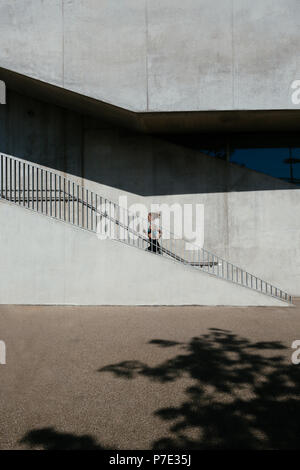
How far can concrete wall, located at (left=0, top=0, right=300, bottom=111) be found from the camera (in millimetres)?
9086

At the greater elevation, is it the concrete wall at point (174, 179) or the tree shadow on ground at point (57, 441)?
the concrete wall at point (174, 179)

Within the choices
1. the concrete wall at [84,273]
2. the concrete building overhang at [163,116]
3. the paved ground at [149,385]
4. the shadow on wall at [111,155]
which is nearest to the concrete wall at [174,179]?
the shadow on wall at [111,155]

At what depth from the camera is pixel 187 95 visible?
9.21 m

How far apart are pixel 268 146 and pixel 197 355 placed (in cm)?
913

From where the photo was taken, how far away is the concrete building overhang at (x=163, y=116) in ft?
31.3

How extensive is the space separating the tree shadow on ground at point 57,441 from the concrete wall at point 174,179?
9.00 metres

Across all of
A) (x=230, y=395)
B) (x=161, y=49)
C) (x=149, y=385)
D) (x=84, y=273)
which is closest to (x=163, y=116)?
(x=161, y=49)

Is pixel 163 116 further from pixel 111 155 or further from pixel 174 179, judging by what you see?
pixel 111 155

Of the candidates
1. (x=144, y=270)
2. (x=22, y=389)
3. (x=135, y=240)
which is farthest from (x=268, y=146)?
(x=22, y=389)

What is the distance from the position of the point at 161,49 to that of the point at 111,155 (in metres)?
3.76

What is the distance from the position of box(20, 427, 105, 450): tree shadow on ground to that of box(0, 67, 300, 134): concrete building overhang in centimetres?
839

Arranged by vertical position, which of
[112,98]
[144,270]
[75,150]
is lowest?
[144,270]

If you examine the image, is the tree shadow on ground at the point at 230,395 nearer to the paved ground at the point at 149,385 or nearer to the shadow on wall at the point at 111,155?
the paved ground at the point at 149,385
